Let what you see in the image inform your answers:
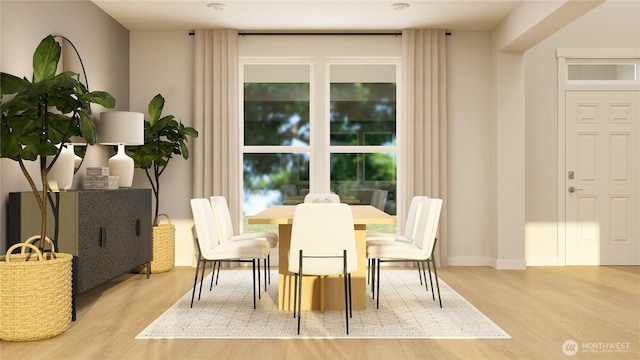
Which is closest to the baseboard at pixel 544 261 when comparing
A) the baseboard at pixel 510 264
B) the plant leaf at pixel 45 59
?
the baseboard at pixel 510 264

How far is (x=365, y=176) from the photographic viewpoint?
23.8ft

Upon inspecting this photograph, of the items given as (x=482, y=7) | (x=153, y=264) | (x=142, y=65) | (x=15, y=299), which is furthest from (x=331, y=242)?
(x=142, y=65)

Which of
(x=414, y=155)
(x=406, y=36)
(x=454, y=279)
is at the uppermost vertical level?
(x=406, y=36)

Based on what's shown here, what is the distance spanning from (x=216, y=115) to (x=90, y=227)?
2716 millimetres

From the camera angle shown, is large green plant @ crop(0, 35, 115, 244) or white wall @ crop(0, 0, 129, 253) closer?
large green plant @ crop(0, 35, 115, 244)

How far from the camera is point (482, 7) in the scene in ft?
20.3

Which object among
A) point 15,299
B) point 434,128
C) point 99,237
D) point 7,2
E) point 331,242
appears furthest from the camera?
point 434,128

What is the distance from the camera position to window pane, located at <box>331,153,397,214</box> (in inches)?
285

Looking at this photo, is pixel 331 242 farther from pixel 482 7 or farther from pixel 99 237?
Result: pixel 482 7

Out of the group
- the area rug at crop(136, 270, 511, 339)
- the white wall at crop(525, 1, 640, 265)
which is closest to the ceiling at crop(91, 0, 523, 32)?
the white wall at crop(525, 1, 640, 265)

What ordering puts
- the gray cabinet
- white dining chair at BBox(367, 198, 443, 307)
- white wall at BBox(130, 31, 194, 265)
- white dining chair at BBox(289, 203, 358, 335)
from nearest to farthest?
1. white dining chair at BBox(289, 203, 358, 335)
2. the gray cabinet
3. white dining chair at BBox(367, 198, 443, 307)
4. white wall at BBox(130, 31, 194, 265)

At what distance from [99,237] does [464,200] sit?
427 centimetres

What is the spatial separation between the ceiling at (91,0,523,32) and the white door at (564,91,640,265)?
1639 mm

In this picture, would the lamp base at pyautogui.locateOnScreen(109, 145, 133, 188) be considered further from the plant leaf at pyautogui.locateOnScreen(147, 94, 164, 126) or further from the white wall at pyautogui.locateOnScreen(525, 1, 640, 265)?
the white wall at pyautogui.locateOnScreen(525, 1, 640, 265)
